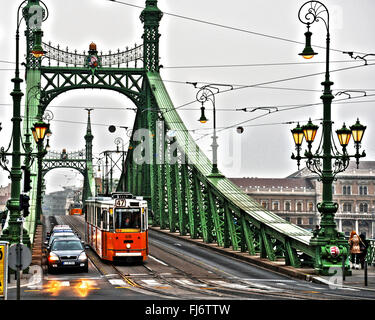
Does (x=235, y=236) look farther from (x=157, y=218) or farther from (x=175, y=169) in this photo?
(x=157, y=218)

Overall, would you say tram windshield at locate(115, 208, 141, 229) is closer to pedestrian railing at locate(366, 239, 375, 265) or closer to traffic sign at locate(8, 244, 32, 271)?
pedestrian railing at locate(366, 239, 375, 265)

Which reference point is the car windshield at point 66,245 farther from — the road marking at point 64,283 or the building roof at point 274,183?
the building roof at point 274,183

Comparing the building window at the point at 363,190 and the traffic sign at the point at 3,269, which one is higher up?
the building window at the point at 363,190

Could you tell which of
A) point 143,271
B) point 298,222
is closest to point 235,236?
point 143,271

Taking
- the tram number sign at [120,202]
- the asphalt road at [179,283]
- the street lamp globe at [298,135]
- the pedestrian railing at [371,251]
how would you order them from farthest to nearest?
the tram number sign at [120,202]
the pedestrian railing at [371,251]
the street lamp globe at [298,135]
the asphalt road at [179,283]

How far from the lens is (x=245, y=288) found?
20.8 m

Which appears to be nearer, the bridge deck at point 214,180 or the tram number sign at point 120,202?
the bridge deck at point 214,180

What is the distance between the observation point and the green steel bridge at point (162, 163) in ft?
104

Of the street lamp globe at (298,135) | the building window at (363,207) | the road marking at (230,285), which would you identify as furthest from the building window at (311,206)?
the road marking at (230,285)

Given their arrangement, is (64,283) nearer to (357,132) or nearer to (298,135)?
(298,135)

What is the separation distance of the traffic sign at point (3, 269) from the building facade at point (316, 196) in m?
103

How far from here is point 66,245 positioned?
27.1m

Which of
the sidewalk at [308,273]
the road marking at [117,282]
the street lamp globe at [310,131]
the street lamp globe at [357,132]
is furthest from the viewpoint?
the street lamp globe at [310,131]
